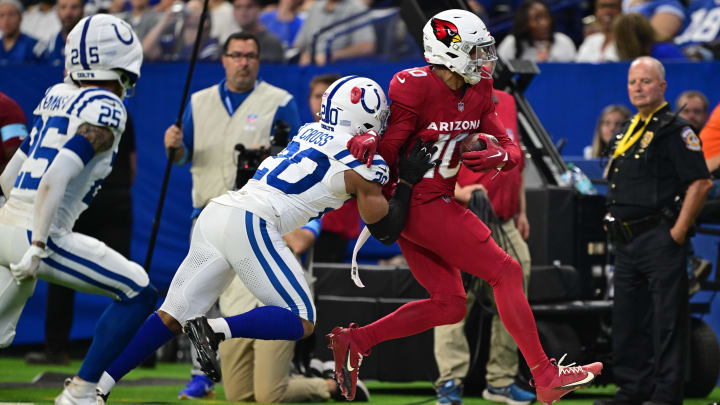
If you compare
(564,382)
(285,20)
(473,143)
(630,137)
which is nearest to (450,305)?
(564,382)

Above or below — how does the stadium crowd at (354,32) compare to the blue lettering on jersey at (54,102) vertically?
above

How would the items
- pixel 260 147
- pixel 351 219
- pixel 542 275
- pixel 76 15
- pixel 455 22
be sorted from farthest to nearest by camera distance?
pixel 76 15 → pixel 351 219 → pixel 542 275 → pixel 260 147 → pixel 455 22

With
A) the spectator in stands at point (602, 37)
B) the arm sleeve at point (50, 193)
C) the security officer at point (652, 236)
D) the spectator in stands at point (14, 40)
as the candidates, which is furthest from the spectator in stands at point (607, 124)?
the spectator in stands at point (14, 40)

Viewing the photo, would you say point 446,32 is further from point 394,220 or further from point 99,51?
point 99,51

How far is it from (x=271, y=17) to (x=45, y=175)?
705 cm

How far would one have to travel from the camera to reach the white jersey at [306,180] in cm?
539

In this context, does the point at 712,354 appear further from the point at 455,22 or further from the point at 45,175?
the point at 45,175

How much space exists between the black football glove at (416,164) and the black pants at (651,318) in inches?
82.6

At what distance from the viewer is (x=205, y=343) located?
5.25 m

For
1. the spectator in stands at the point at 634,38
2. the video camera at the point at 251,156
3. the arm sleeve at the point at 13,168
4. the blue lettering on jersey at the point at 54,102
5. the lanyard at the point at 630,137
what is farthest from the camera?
the spectator in stands at the point at 634,38

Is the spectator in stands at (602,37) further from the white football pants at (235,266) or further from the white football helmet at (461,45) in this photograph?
the white football pants at (235,266)

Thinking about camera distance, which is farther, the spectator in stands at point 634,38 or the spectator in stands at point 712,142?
the spectator in stands at point 634,38

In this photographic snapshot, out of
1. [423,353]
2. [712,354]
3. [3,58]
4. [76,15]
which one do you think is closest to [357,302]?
[423,353]

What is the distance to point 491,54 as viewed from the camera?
5.59 metres
